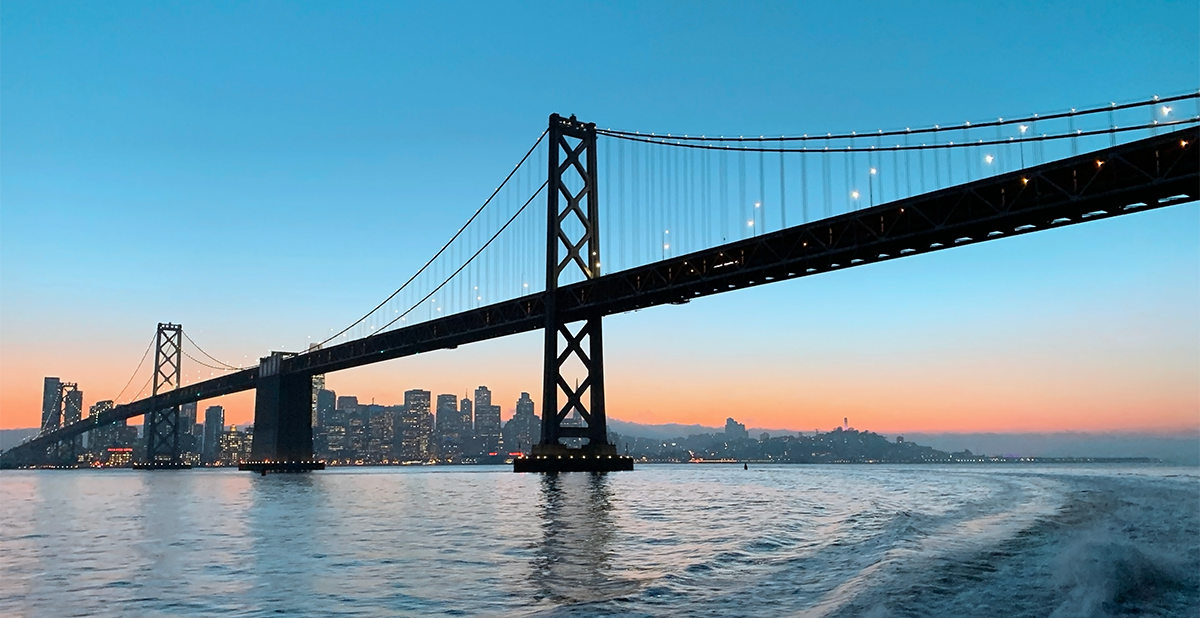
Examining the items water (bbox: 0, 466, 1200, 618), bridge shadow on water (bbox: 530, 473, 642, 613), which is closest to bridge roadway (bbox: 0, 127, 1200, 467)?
water (bbox: 0, 466, 1200, 618)

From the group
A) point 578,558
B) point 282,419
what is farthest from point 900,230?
point 282,419

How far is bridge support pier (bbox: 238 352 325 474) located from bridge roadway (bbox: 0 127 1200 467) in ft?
77.1

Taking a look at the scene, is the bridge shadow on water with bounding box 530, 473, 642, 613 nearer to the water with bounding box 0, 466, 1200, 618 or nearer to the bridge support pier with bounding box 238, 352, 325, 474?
the water with bounding box 0, 466, 1200, 618

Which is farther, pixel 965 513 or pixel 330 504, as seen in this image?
pixel 330 504

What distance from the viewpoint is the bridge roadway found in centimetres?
3362

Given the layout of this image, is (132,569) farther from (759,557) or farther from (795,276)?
(795,276)

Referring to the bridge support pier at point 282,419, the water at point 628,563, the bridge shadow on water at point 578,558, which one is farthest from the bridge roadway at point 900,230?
the bridge support pier at point 282,419

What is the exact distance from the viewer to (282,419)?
93438 millimetres

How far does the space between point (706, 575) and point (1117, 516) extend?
1429 cm

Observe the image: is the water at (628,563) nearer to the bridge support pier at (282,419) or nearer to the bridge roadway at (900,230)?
the bridge roadway at (900,230)

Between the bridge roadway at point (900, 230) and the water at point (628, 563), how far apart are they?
11288 mm

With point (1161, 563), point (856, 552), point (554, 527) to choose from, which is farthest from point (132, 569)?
point (1161, 563)

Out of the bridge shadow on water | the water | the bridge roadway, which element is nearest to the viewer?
the water

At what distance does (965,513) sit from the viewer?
26562 mm
